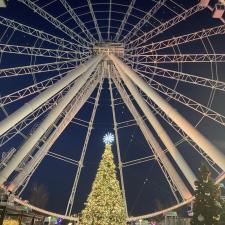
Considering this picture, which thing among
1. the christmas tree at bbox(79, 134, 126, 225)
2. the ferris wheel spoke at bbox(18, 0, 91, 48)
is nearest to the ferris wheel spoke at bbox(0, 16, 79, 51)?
the ferris wheel spoke at bbox(18, 0, 91, 48)

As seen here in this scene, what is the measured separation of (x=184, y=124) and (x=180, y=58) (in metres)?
5.00

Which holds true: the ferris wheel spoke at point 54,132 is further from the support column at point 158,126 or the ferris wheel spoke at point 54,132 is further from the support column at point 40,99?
the support column at point 40,99

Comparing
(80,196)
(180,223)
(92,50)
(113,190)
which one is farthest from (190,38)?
(80,196)

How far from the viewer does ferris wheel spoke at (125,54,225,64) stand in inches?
974

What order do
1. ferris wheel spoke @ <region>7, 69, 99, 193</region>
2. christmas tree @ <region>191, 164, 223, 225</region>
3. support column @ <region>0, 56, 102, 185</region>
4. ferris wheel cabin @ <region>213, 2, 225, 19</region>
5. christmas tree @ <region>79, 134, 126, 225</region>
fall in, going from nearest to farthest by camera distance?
christmas tree @ <region>191, 164, 223, 225</region> → ferris wheel cabin @ <region>213, 2, 225, 19</region> → support column @ <region>0, 56, 102, 185</region> → christmas tree @ <region>79, 134, 126, 225</region> → ferris wheel spoke @ <region>7, 69, 99, 193</region>

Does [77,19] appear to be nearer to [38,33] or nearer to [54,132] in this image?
[38,33]

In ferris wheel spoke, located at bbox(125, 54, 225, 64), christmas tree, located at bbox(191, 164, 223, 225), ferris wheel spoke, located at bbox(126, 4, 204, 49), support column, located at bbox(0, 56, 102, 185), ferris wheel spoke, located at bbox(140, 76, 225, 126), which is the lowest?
christmas tree, located at bbox(191, 164, 223, 225)

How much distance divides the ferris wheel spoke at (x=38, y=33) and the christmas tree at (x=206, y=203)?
11674 mm

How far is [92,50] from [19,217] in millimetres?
12325

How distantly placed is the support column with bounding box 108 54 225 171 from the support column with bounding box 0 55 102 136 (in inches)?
86.9

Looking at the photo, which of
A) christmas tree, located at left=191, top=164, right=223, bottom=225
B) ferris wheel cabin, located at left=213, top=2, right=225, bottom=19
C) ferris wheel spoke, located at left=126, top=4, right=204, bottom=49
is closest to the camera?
christmas tree, located at left=191, top=164, right=223, bottom=225

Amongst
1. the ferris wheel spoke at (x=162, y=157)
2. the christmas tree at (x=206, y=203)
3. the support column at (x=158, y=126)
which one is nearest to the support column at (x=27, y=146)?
the support column at (x=158, y=126)

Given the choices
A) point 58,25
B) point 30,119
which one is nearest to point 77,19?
point 58,25

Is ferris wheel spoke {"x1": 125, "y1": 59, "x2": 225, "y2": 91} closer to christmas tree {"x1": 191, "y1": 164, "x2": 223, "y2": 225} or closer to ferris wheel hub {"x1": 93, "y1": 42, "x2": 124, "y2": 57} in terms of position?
ferris wheel hub {"x1": 93, "y1": 42, "x2": 124, "y2": 57}
